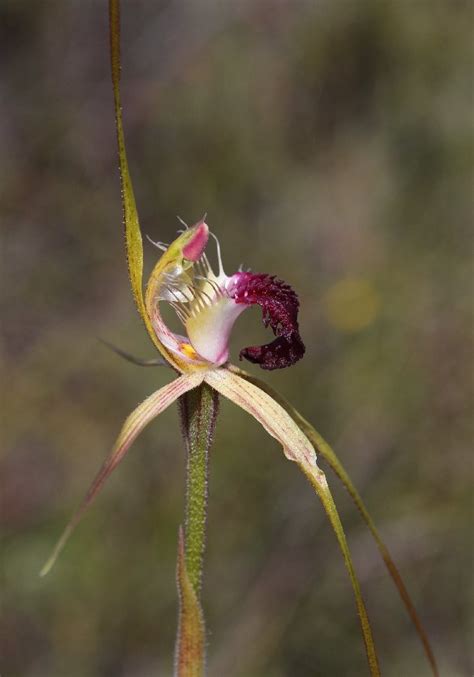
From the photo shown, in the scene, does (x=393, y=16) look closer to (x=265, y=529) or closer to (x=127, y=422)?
(x=265, y=529)

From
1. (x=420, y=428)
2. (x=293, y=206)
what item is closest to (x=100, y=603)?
(x=420, y=428)

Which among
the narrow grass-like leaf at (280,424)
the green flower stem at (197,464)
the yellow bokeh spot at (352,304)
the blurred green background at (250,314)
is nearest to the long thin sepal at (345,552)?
the narrow grass-like leaf at (280,424)

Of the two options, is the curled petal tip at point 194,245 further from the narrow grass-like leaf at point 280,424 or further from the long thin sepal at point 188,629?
the long thin sepal at point 188,629

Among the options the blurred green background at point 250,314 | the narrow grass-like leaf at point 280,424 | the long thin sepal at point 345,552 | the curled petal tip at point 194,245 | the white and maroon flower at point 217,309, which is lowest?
the long thin sepal at point 345,552

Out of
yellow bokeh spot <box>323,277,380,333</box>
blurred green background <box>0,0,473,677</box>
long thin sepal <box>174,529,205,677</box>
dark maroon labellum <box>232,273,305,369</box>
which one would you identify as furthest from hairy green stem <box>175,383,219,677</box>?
yellow bokeh spot <box>323,277,380,333</box>

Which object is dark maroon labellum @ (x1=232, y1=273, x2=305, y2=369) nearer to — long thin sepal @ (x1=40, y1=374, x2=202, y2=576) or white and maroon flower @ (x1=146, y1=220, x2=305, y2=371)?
white and maroon flower @ (x1=146, y1=220, x2=305, y2=371)

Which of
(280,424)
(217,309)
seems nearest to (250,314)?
(217,309)
